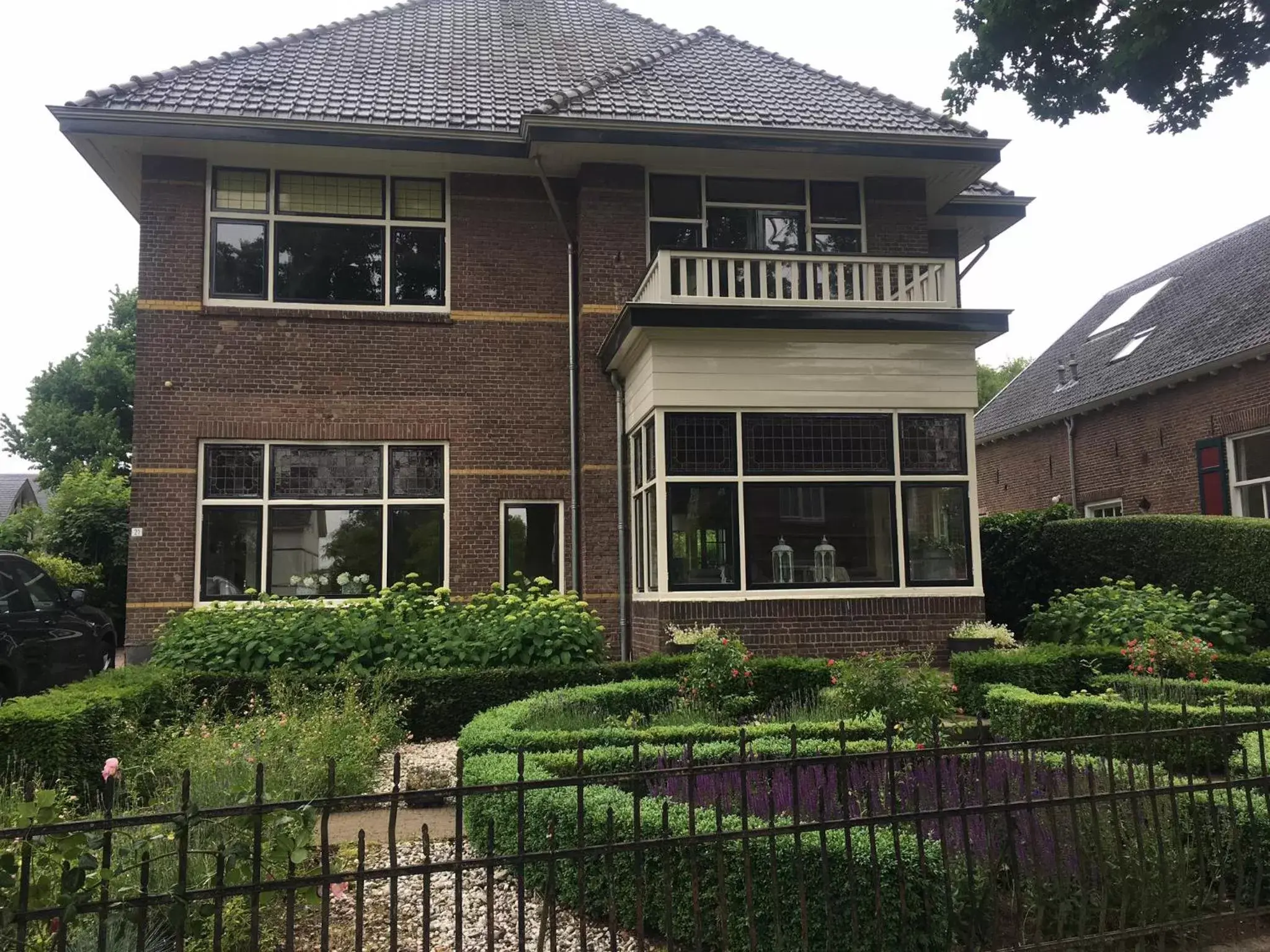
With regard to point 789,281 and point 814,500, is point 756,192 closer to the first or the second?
point 789,281

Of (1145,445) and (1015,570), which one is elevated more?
(1145,445)

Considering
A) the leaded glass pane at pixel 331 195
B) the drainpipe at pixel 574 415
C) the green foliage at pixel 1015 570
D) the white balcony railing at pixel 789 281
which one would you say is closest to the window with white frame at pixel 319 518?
the drainpipe at pixel 574 415

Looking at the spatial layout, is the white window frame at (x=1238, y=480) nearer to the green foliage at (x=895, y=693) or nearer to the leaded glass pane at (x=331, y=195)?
the green foliage at (x=895, y=693)

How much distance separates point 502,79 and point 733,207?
4.30 m

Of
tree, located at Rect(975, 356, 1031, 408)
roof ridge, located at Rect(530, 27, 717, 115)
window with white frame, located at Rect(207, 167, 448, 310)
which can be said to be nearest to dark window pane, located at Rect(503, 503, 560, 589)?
window with white frame, located at Rect(207, 167, 448, 310)

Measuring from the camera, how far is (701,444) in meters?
11.2

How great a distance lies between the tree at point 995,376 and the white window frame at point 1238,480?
142ft

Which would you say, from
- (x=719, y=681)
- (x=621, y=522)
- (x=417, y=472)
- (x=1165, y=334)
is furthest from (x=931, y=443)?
(x=1165, y=334)

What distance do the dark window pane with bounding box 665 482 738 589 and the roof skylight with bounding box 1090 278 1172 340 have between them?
16.5 meters

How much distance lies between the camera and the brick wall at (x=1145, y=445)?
54.2ft

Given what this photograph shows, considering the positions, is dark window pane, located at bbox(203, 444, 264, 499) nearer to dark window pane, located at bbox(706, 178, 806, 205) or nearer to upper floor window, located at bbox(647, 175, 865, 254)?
upper floor window, located at bbox(647, 175, 865, 254)

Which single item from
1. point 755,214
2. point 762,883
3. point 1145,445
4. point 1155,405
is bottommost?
point 762,883

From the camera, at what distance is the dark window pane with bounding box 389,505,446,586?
1270cm

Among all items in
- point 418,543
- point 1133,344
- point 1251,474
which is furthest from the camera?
point 1133,344
